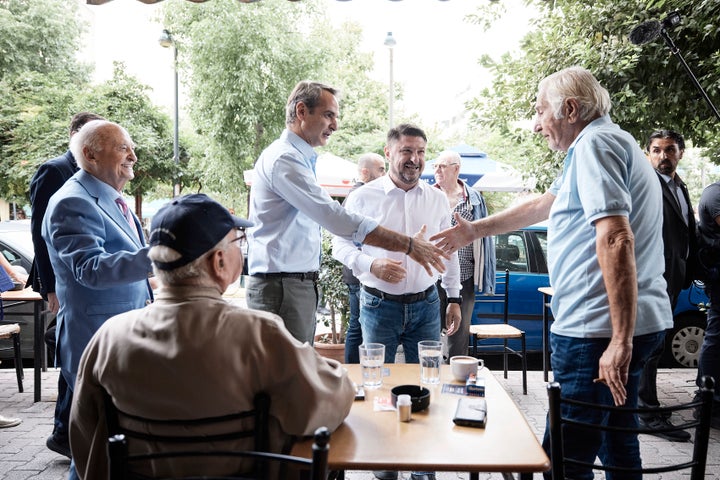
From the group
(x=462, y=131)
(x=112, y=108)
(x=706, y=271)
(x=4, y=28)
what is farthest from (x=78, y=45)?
(x=706, y=271)

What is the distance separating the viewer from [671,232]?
12.8 ft

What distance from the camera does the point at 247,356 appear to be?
1.45 meters

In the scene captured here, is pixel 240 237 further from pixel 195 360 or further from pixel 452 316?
pixel 452 316

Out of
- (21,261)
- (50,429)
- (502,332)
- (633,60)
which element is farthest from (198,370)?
(21,261)

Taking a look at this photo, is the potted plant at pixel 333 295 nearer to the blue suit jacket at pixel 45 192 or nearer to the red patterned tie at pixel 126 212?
the blue suit jacket at pixel 45 192

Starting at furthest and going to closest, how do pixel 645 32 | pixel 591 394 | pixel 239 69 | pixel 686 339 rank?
pixel 239 69 < pixel 686 339 < pixel 645 32 < pixel 591 394

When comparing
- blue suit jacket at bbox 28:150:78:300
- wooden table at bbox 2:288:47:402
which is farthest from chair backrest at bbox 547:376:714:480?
wooden table at bbox 2:288:47:402

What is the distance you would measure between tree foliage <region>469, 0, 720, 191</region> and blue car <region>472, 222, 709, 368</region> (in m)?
0.82

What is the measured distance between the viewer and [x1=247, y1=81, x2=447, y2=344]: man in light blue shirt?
109 inches

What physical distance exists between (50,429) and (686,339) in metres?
6.07

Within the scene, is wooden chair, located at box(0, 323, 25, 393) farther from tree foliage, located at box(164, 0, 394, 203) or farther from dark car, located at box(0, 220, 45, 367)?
tree foliage, located at box(164, 0, 394, 203)

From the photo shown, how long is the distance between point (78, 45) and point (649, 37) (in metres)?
24.8

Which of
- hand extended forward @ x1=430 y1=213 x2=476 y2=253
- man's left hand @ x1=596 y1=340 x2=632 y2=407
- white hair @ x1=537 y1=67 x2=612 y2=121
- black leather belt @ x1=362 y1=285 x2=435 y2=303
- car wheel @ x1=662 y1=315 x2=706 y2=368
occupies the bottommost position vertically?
car wheel @ x1=662 y1=315 x2=706 y2=368

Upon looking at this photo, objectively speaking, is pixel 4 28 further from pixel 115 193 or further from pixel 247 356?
pixel 247 356
